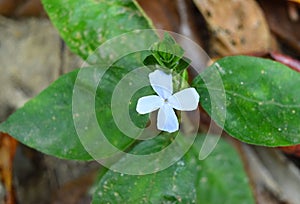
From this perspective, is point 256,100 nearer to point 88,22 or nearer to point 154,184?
point 154,184

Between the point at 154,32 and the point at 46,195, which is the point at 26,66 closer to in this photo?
the point at 46,195

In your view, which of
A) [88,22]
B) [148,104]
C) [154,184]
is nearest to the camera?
[148,104]

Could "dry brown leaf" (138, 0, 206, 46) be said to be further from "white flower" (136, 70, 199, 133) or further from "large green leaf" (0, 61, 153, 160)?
"white flower" (136, 70, 199, 133)

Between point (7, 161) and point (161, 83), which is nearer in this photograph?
point (161, 83)

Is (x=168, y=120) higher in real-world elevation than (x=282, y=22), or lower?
higher

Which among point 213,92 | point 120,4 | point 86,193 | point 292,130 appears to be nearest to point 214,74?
point 213,92

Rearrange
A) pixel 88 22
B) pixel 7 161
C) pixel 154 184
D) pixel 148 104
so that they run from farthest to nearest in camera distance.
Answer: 1. pixel 7 161
2. pixel 88 22
3. pixel 154 184
4. pixel 148 104

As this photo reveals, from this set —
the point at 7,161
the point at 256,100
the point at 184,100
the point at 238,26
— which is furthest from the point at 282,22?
the point at 7,161

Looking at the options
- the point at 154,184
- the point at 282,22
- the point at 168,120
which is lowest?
the point at 282,22

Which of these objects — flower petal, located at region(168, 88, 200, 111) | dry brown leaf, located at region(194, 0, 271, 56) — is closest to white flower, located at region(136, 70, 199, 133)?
flower petal, located at region(168, 88, 200, 111)
